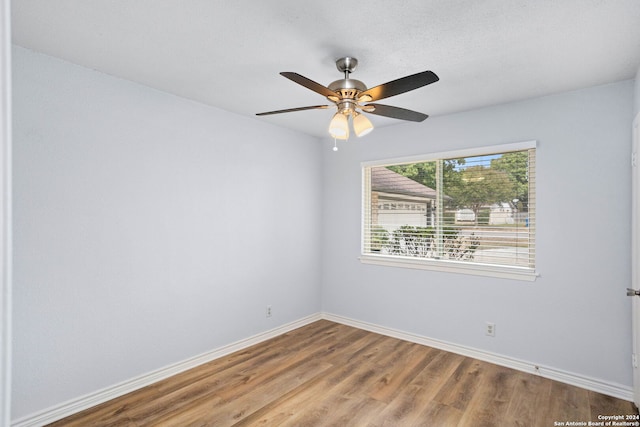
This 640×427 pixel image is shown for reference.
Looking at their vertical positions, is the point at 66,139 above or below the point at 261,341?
above

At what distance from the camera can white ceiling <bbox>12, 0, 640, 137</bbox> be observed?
1748 mm

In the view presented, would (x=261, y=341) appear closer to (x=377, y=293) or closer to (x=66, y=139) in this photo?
(x=377, y=293)

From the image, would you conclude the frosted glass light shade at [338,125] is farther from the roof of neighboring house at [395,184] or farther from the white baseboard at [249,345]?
the white baseboard at [249,345]

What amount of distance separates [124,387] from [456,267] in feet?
10.2

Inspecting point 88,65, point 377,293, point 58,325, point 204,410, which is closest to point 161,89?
point 88,65

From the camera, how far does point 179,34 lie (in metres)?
2.00

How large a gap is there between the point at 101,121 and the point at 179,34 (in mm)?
1017

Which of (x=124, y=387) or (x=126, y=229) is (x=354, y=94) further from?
(x=124, y=387)

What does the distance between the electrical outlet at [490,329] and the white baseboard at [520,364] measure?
18cm

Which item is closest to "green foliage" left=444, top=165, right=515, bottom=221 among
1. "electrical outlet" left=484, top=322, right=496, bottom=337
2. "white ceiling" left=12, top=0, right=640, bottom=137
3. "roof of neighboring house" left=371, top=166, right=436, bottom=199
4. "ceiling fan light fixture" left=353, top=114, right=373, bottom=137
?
"roof of neighboring house" left=371, top=166, right=436, bottom=199

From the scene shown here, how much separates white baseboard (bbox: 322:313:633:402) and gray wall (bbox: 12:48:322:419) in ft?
4.37

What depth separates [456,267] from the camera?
3.45m

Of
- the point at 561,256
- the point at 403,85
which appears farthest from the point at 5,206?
the point at 561,256

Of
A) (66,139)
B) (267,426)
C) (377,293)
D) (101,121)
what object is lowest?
(267,426)
